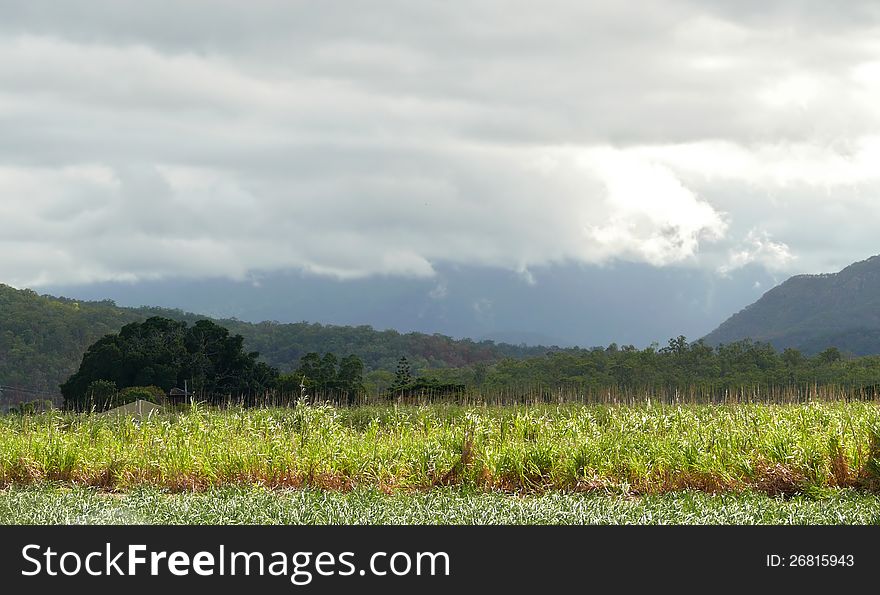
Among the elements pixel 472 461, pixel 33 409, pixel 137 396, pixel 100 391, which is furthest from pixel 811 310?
pixel 472 461

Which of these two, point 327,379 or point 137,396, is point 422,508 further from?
point 327,379

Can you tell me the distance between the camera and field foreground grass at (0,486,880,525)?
25.4ft

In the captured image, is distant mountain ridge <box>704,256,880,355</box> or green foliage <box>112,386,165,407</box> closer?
green foliage <box>112,386,165,407</box>

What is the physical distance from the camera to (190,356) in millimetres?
37656

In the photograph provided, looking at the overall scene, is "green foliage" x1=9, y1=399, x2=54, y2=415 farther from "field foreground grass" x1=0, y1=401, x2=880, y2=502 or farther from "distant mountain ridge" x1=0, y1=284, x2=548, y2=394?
"distant mountain ridge" x1=0, y1=284, x2=548, y2=394

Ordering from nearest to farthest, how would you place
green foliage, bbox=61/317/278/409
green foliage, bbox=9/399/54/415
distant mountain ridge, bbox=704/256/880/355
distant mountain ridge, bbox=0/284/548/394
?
1. green foliage, bbox=9/399/54/415
2. green foliage, bbox=61/317/278/409
3. distant mountain ridge, bbox=0/284/548/394
4. distant mountain ridge, bbox=704/256/880/355

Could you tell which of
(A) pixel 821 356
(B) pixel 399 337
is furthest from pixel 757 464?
(B) pixel 399 337

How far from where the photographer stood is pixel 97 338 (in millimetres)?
69812

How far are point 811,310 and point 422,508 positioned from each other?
131 meters

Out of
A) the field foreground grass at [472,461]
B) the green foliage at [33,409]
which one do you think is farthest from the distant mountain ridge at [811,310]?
the field foreground grass at [472,461]

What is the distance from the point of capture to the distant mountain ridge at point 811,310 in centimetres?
11688

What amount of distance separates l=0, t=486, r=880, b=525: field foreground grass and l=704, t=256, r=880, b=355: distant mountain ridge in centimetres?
10514

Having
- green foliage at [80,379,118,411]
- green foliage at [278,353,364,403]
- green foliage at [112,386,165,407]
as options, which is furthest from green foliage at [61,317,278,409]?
green foliage at [112,386,165,407]

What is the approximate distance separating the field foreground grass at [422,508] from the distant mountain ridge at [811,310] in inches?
4139
